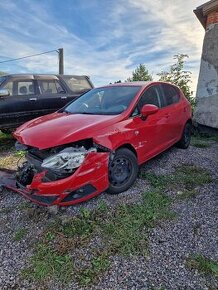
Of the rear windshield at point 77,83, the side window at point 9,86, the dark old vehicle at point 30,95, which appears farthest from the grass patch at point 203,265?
the rear windshield at point 77,83

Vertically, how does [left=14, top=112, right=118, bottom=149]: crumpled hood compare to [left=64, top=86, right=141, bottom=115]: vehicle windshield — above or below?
below

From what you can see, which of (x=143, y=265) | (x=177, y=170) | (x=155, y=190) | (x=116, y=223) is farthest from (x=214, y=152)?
(x=143, y=265)

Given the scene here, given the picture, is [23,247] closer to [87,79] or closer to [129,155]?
[129,155]

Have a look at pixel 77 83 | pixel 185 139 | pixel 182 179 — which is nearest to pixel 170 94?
pixel 185 139

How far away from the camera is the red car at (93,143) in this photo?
3449mm

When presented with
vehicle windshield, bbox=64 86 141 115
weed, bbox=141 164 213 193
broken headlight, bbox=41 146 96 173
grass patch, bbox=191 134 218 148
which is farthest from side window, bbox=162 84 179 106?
Result: broken headlight, bbox=41 146 96 173

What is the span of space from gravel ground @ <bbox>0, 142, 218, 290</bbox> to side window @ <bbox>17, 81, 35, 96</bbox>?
355 centimetres

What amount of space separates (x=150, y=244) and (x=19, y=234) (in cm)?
162

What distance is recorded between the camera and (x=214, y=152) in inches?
264

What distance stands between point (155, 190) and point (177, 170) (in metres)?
1.07

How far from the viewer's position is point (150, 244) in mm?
3146

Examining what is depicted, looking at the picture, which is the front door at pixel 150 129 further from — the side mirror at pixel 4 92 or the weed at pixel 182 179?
the side mirror at pixel 4 92

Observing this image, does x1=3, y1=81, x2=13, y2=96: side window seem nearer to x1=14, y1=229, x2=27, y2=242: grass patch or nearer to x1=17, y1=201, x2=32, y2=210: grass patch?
x1=17, y1=201, x2=32, y2=210: grass patch

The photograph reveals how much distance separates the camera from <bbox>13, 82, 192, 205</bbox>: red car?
345cm
